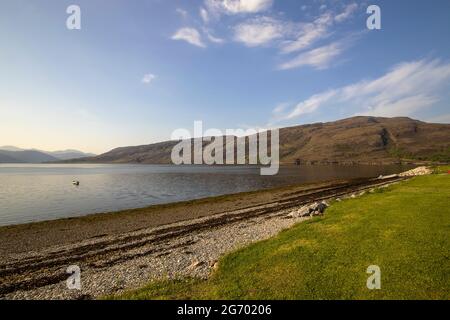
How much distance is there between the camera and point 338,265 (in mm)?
17281

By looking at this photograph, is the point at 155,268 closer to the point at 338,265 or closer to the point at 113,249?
the point at 113,249

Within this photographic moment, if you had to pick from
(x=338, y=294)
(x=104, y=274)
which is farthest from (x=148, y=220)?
(x=338, y=294)

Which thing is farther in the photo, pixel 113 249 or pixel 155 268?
pixel 113 249

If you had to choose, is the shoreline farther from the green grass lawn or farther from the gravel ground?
the green grass lawn

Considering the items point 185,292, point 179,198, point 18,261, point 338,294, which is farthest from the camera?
point 179,198

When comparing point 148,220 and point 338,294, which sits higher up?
point 338,294

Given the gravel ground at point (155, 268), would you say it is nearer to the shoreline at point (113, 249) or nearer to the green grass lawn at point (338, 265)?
the shoreline at point (113, 249)

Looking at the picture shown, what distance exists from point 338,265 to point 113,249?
78.1 ft

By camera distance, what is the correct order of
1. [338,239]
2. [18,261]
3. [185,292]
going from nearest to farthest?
[185,292] → [338,239] → [18,261]

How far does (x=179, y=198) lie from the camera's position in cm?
8044

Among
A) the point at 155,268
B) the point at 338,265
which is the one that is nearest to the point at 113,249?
the point at 155,268

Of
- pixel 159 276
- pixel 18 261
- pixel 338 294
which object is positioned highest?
pixel 338 294
